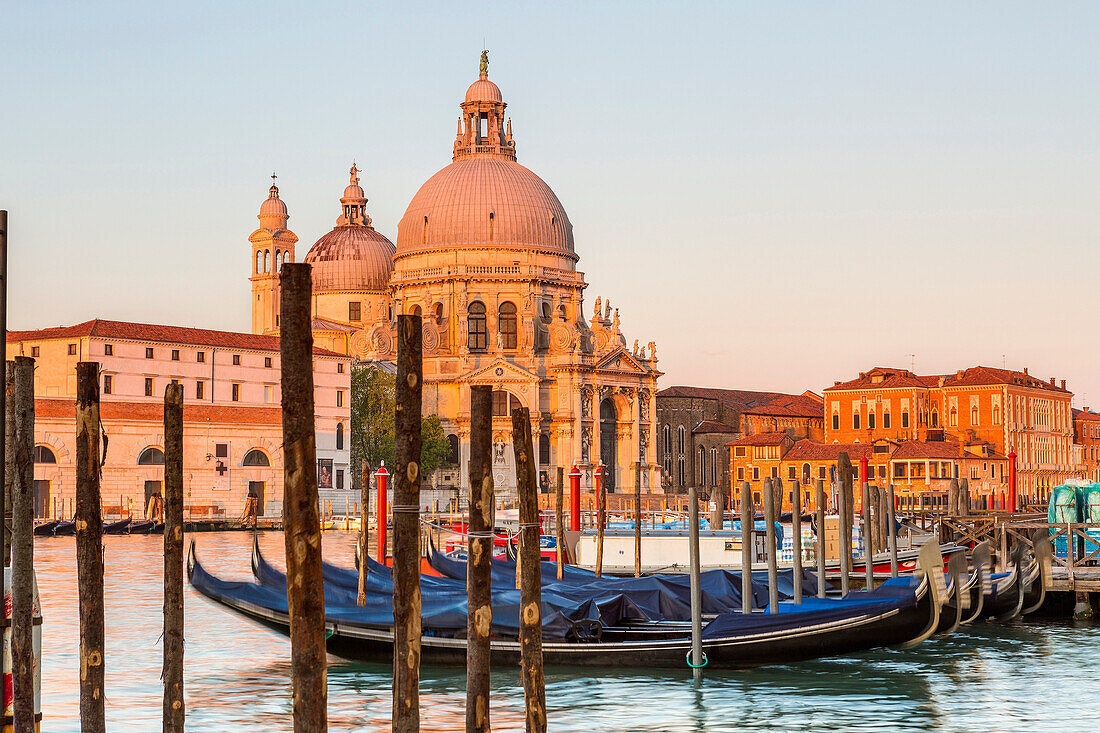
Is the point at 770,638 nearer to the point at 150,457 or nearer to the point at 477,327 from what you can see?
the point at 150,457

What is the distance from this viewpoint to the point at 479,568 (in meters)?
10.1

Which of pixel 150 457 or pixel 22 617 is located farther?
pixel 150 457

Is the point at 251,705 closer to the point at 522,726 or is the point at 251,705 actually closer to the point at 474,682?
the point at 522,726

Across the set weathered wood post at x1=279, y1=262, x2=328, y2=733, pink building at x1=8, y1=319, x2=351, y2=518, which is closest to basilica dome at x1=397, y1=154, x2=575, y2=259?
pink building at x1=8, y1=319, x2=351, y2=518

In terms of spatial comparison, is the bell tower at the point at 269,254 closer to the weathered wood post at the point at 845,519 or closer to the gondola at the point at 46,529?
the gondola at the point at 46,529

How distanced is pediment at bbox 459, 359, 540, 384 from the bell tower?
38.6 feet

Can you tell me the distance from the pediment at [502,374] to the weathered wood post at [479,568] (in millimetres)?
50464

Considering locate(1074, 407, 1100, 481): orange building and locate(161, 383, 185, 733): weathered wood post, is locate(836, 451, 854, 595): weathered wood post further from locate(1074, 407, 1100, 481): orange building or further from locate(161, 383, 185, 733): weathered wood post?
locate(1074, 407, 1100, 481): orange building

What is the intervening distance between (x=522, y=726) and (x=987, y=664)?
630 centimetres

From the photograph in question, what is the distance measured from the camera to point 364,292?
236 ft

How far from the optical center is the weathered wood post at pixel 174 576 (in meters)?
10.3

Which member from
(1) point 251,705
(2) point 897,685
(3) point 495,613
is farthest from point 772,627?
(1) point 251,705

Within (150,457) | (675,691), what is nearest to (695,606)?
(675,691)

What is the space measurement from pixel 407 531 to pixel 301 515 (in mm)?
1154
